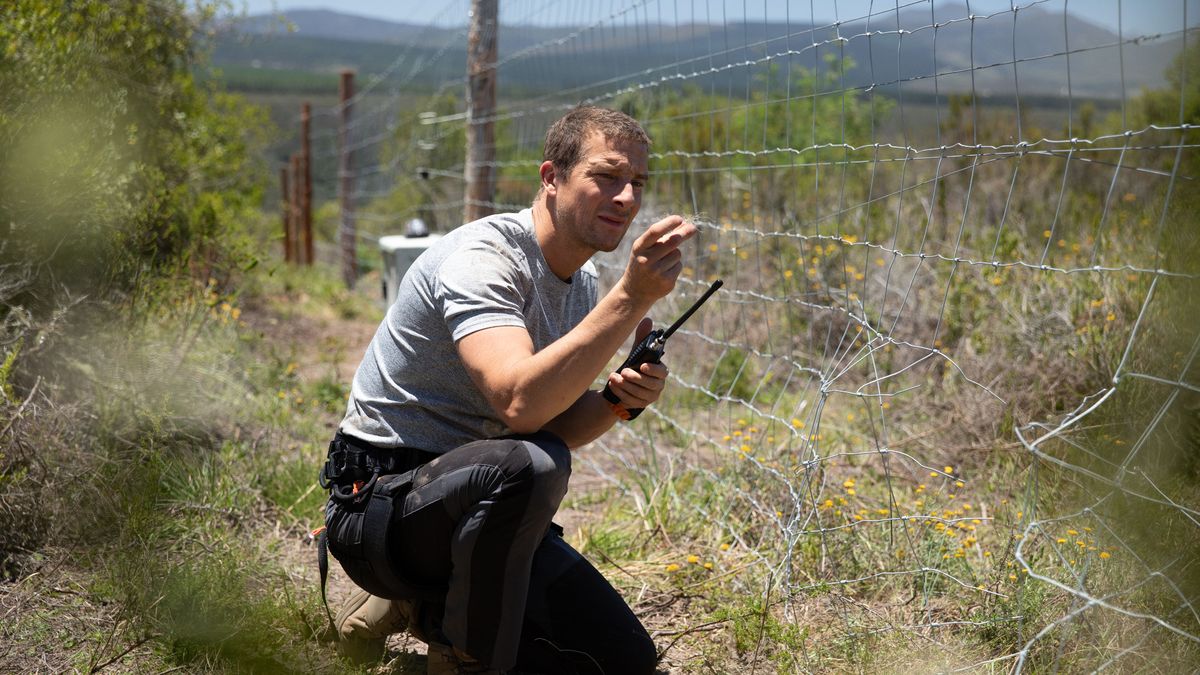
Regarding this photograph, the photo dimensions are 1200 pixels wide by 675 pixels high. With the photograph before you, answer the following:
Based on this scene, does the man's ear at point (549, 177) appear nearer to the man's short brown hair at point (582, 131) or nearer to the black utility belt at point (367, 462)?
the man's short brown hair at point (582, 131)

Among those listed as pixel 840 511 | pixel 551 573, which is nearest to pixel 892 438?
pixel 840 511

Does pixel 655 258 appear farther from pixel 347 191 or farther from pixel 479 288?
pixel 347 191

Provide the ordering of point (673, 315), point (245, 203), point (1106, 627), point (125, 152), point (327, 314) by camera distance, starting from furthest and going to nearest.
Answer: point (245, 203) → point (327, 314) → point (673, 315) → point (125, 152) → point (1106, 627)

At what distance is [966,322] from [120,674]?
3485mm

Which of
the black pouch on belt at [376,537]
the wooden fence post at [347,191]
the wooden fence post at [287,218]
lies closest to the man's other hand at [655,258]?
the black pouch on belt at [376,537]

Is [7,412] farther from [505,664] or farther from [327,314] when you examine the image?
[327,314]

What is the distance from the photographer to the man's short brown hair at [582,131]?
7.80 feet

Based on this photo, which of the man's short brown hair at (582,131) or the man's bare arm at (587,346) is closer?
the man's bare arm at (587,346)

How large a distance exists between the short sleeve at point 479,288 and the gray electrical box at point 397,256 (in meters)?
2.81

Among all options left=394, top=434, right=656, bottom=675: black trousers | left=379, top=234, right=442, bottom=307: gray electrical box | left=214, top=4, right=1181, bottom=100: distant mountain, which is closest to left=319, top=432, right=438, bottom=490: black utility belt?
left=394, top=434, right=656, bottom=675: black trousers

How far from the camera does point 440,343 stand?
7.98 feet

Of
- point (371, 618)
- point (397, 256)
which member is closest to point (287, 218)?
point (397, 256)

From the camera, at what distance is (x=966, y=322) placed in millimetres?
4645

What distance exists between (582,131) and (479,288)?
425mm
